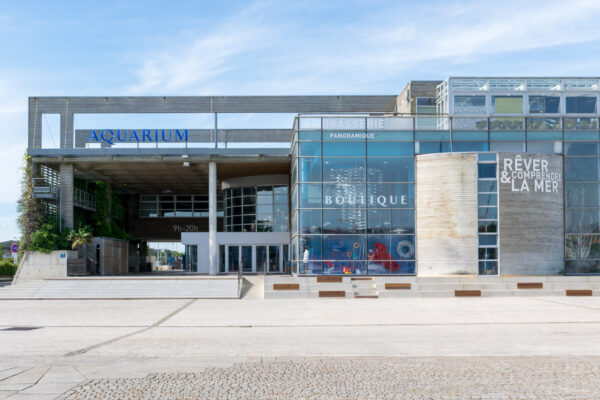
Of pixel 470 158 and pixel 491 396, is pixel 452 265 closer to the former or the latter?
pixel 470 158

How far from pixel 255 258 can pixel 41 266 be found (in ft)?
42.1

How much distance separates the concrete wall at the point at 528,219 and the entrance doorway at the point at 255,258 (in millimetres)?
14929

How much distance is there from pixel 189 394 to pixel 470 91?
29381mm

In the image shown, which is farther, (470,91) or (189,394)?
(470,91)

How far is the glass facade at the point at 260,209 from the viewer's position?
42.6 meters

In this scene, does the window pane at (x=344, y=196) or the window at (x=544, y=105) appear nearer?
the window pane at (x=344, y=196)

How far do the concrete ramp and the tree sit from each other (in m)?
7.33

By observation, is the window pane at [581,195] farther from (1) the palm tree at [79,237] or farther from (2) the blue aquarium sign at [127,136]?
(1) the palm tree at [79,237]

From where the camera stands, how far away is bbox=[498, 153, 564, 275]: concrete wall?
31531mm

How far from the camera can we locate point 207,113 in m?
41.9

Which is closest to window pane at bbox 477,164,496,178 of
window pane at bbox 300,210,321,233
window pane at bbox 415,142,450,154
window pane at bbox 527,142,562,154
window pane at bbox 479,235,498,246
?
window pane at bbox 415,142,450,154

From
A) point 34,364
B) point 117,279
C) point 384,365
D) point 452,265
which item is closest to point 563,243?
point 452,265

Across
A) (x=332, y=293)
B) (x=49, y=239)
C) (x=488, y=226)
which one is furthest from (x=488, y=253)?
(x=49, y=239)

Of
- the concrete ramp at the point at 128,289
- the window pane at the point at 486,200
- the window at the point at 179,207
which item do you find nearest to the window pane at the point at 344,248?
the concrete ramp at the point at 128,289
